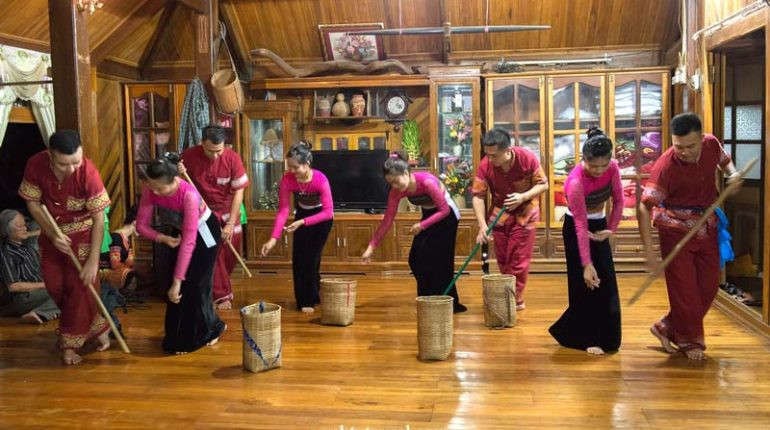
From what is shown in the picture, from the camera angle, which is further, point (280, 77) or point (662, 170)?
point (280, 77)

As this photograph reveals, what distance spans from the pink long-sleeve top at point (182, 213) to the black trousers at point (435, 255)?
1468mm

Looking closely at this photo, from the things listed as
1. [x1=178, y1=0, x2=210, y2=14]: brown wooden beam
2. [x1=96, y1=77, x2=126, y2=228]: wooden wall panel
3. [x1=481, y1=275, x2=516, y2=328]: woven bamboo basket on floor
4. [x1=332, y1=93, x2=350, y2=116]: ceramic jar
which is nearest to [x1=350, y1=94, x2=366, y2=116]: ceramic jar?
[x1=332, y1=93, x2=350, y2=116]: ceramic jar

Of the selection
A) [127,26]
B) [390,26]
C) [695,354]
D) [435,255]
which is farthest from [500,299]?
[127,26]

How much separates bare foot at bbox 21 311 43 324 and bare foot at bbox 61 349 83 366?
1.19 m

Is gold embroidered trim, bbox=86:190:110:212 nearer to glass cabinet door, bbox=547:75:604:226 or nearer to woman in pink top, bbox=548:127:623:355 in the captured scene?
woman in pink top, bbox=548:127:623:355

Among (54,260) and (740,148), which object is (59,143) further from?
(740,148)

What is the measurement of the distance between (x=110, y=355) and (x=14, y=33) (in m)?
2.80

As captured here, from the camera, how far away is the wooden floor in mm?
3105

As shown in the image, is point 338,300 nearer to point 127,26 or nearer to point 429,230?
point 429,230

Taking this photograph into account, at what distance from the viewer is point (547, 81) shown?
667cm

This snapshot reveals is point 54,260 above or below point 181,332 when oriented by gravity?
above

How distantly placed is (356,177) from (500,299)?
9.07 ft

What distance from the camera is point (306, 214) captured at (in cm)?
525

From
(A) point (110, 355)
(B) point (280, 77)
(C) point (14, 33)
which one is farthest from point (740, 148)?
(C) point (14, 33)
